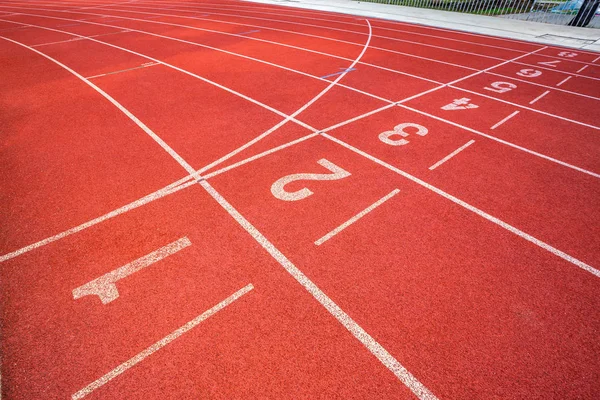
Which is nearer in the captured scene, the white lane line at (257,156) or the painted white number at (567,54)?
the white lane line at (257,156)

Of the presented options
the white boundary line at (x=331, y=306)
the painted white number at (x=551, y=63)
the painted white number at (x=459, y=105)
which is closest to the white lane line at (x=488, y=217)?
the white boundary line at (x=331, y=306)

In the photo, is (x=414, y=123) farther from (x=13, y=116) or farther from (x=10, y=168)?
(x=13, y=116)

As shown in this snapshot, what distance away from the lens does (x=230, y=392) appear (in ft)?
7.05

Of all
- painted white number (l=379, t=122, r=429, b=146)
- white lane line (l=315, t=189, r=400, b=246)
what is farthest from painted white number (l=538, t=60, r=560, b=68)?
white lane line (l=315, t=189, r=400, b=246)

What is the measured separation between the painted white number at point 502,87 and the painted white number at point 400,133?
2928 mm

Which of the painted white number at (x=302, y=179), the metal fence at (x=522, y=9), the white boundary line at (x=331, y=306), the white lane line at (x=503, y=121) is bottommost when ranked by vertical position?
the white boundary line at (x=331, y=306)

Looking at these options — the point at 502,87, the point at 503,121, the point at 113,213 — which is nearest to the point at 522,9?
the point at 502,87

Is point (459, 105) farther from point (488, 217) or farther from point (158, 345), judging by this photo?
point (158, 345)

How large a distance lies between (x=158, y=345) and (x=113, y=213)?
1803mm

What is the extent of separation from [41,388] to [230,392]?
1.29 metres

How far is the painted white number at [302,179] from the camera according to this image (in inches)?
151

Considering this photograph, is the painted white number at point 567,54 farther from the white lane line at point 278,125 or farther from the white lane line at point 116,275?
the white lane line at point 116,275

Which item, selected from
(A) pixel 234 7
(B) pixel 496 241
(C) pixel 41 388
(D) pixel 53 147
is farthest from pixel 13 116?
(A) pixel 234 7

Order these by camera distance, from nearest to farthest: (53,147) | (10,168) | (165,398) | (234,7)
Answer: (165,398) < (10,168) < (53,147) < (234,7)
